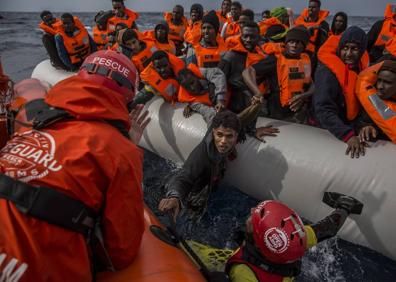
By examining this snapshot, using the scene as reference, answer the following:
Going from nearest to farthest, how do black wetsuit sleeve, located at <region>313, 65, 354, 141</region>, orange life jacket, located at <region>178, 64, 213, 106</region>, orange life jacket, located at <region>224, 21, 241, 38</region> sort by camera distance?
black wetsuit sleeve, located at <region>313, 65, 354, 141</region>, orange life jacket, located at <region>178, 64, 213, 106</region>, orange life jacket, located at <region>224, 21, 241, 38</region>

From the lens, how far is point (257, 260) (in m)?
1.50

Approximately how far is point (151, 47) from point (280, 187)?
8.92 feet

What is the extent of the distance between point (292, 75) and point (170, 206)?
1.66m

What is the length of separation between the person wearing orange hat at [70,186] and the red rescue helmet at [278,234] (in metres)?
0.54

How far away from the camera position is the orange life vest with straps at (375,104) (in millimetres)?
2242

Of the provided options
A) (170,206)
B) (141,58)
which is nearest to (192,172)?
(170,206)

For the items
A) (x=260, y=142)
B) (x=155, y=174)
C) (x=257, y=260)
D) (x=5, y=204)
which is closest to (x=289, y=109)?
(x=260, y=142)

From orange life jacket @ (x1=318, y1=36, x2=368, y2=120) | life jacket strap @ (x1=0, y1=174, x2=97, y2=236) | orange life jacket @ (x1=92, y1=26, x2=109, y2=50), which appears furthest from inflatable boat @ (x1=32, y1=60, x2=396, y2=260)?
orange life jacket @ (x1=92, y1=26, x2=109, y2=50)

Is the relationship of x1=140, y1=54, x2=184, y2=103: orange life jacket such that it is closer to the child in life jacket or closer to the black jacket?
the black jacket

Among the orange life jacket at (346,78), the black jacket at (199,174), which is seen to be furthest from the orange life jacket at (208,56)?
the black jacket at (199,174)

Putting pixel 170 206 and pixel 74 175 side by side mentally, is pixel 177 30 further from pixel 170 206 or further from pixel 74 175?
pixel 74 175

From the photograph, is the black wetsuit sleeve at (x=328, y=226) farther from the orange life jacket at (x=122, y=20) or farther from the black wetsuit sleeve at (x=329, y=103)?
the orange life jacket at (x=122, y=20)

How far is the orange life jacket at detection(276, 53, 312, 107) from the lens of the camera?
292 centimetres

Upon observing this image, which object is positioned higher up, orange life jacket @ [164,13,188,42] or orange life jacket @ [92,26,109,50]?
orange life jacket @ [164,13,188,42]
